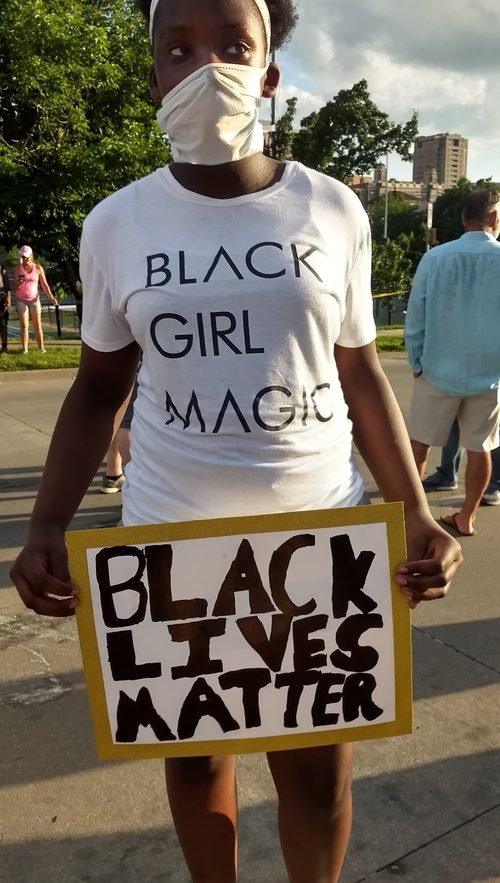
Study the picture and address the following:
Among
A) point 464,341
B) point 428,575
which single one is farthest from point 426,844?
point 464,341

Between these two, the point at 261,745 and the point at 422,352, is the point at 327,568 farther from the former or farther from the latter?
the point at 422,352

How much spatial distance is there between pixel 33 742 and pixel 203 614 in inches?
57.4

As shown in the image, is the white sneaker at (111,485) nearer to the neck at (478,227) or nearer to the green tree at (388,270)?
the neck at (478,227)

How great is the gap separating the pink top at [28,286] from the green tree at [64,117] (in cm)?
290

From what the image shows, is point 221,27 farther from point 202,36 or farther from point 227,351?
point 227,351

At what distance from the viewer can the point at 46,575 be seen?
56.4 inches

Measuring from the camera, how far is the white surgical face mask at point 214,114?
144 centimetres

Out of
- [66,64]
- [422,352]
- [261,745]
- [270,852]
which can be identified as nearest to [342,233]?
[261,745]

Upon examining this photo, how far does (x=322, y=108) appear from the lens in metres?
29.9

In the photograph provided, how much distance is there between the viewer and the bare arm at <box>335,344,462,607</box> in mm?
1532

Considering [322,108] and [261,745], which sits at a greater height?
[322,108]

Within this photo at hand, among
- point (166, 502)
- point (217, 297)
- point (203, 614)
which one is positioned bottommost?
point (203, 614)

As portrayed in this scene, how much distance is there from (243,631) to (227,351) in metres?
0.51

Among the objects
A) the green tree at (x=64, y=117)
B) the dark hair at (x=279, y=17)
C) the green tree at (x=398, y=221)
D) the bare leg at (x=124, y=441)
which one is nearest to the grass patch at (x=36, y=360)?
the green tree at (x=64, y=117)
